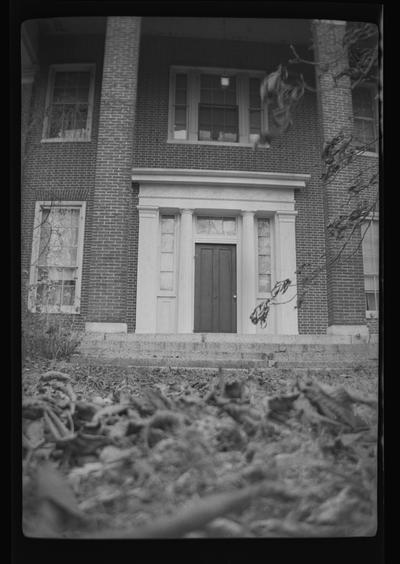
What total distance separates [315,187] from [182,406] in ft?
4.01

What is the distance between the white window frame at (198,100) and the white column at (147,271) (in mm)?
515

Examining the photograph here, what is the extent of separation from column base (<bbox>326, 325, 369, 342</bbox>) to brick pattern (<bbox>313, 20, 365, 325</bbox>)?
20 millimetres

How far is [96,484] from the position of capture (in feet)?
6.37

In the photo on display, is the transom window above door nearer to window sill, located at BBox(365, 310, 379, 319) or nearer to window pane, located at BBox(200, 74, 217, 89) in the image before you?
window pane, located at BBox(200, 74, 217, 89)

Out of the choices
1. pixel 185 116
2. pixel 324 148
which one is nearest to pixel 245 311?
pixel 324 148

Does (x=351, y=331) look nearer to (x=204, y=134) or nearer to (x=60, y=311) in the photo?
(x=60, y=311)

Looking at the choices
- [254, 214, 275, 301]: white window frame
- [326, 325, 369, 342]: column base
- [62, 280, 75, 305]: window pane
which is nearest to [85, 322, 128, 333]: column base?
[62, 280, 75, 305]: window pane

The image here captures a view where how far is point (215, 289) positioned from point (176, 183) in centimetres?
80

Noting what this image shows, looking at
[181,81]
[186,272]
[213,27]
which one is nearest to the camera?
[213,27]

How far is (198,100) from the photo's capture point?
306cm

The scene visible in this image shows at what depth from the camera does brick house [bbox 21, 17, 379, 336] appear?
2.32 m

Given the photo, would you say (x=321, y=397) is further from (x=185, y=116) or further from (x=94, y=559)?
(x=185, y=116)

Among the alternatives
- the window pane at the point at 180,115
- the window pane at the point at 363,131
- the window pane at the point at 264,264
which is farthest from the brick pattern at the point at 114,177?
the window pane at the point at 363,131

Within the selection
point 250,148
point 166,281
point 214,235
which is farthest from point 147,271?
point 250,148
